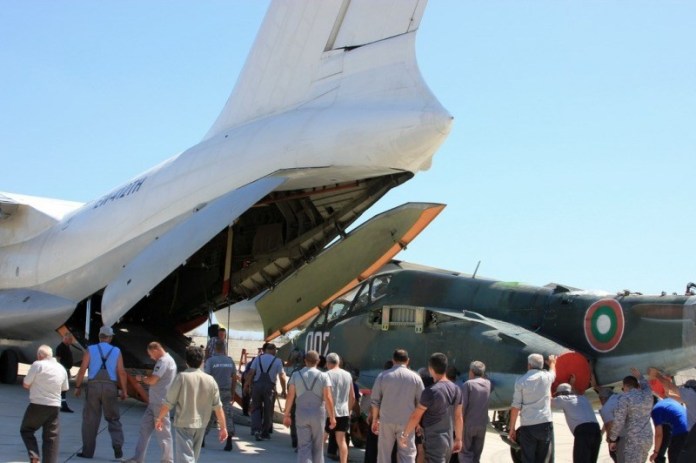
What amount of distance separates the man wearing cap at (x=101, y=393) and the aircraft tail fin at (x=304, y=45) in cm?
586

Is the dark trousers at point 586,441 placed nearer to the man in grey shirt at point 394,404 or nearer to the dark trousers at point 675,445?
the dark trousers at point 675,445

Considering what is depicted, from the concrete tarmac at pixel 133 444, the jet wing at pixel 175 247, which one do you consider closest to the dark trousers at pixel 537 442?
the concrete tarmac at pixel 133 444

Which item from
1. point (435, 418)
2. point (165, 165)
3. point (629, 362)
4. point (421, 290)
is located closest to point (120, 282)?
point (165, 165)

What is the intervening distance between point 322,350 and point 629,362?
193 inches

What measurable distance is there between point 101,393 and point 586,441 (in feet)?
18.0

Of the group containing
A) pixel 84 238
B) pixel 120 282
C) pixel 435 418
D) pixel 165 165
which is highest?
pixel 165 165

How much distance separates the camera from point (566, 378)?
1032 cm

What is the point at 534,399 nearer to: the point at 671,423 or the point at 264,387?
the point at 671,423

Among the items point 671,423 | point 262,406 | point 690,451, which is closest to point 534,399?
point 671,423

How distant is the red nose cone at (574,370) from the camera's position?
10312 millimetres

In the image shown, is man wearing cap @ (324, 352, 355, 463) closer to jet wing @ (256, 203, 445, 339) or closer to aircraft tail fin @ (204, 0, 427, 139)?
jet wing @ (256, 203, 445, 339)

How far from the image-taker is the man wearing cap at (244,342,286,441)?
38.4 feet

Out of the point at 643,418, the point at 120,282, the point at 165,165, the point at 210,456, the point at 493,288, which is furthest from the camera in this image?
the point at 165,165

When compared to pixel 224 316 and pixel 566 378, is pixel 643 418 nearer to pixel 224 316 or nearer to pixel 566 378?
pixel 566 378
